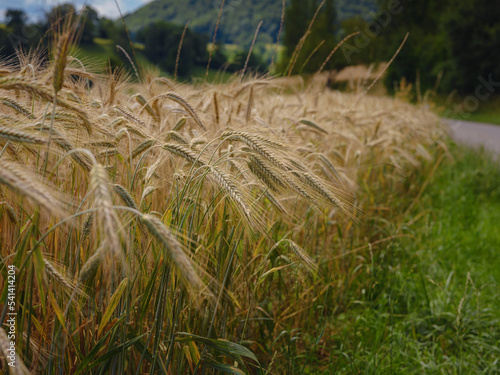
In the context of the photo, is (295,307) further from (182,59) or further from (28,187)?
(182,59)

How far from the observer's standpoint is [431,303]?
2656 mm

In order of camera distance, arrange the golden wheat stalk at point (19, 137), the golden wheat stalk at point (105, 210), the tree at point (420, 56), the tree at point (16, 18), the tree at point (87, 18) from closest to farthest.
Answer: the golden wheat stalk at point (105, 210), the golden wheat stalk at point (19, 137), the tree at point (87, 18), the tree at point (16, 18), the tree at point (420, 56)

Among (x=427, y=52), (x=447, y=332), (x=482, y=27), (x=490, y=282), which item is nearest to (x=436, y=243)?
(x=490, y=282)

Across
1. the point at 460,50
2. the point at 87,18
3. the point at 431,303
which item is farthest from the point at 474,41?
the point at 87,18

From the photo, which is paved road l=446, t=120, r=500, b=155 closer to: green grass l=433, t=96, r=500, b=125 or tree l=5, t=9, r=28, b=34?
green grass l=433, t=96, r=500, b=125

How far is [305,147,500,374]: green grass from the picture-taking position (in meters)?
2.16

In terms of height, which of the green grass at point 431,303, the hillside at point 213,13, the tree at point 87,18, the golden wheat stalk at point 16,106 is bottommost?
the green grass at point 431,303

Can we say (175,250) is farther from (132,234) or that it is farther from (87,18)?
(87,18)

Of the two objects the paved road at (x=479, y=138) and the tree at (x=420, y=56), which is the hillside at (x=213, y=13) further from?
the paved road at (x=479, y=138)

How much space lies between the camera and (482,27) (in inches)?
805

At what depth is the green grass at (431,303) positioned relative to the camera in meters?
2.16

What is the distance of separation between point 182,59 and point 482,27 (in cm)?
2238

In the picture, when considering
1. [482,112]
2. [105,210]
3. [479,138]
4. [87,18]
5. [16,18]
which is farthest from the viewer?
[482,112]

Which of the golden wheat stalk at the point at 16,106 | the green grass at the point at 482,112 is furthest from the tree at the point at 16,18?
the green grass at the point at 482,112
